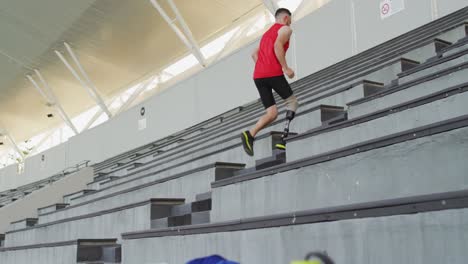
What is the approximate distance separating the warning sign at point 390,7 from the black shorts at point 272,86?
9.83ft

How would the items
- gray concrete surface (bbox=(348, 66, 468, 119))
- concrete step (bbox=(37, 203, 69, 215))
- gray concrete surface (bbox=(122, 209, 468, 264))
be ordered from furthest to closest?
concrete step (bbox=(37, 203, 69, 215)) → gray concrete surface (bbox=(348, 66, 468, 119)) → gray concrete surface (bbox=(122, 209, 468, 264))

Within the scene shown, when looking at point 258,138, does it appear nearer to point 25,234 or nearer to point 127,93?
point 25,234

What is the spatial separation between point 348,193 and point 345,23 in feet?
17.5

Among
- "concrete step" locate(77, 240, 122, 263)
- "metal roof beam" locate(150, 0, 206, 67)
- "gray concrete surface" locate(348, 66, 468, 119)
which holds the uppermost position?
"metal roof beam" locate(150, 0, 206, 67)

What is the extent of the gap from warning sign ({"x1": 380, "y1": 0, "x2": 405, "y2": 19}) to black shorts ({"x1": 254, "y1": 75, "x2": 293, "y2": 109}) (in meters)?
3.00

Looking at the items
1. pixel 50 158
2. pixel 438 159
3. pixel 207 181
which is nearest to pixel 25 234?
pixel 207 181

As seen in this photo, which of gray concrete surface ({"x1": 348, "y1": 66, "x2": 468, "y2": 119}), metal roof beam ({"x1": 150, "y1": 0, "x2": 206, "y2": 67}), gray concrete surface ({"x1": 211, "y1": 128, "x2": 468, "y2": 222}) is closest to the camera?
gray concrete surface ({"x1": 211, "y1": 128, "x2": 468, "y2": 222})

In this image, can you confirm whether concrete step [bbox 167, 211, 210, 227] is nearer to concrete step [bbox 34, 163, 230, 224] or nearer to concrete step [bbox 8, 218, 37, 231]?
concrete step [bbox 34, 163, 230, 224]

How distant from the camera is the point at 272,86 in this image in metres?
4.49

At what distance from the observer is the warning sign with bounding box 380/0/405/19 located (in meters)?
6.79

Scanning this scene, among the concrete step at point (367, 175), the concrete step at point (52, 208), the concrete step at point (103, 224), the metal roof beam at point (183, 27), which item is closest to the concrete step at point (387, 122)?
the concrete step at point (367, 175)

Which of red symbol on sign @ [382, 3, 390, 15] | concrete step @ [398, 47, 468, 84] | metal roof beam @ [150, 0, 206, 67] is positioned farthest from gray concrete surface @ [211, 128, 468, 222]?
metal roof beam @ [150, 0, 206, 67]

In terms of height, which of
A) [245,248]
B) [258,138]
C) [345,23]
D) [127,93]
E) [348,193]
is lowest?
[245,248]

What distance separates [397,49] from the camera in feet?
19.6
